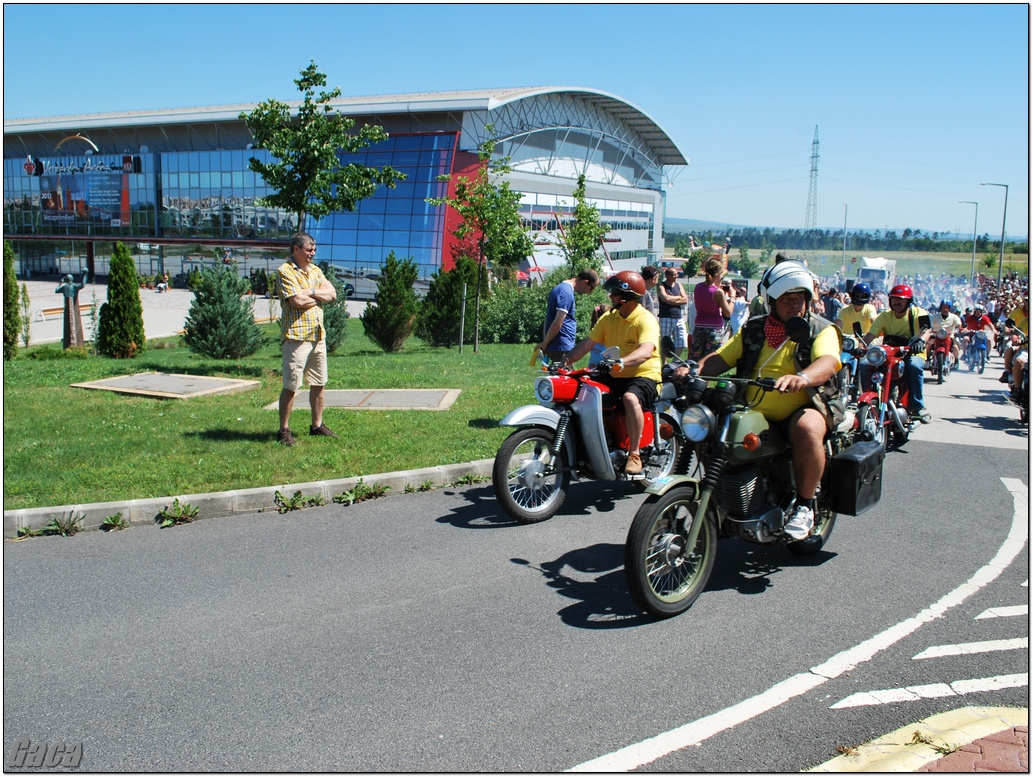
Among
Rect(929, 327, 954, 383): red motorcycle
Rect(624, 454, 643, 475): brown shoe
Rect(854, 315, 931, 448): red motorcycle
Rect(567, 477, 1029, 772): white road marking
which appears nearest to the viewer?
Rect(567, 477, 1029, 772): white road marking

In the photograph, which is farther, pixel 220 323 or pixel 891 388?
pixel 220 323

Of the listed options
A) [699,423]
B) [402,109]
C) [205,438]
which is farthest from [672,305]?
[402,109]

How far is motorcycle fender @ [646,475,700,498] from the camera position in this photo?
4.54 m

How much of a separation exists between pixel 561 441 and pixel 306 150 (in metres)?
8.80

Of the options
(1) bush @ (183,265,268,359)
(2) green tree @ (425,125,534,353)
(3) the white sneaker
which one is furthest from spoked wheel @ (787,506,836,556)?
(2) green tree @ (425,125,534,353)

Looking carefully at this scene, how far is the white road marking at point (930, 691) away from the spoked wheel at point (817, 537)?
5.18 ft

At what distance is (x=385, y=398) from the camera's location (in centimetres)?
1098

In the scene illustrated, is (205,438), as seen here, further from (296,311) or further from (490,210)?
(490,210)

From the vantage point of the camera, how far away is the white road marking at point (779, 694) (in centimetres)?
335

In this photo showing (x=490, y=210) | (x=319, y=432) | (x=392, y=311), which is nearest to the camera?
(x=319, y=432)

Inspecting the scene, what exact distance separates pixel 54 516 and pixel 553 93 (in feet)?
219

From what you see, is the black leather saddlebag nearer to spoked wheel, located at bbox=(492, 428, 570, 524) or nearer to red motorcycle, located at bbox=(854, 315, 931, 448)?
spoked wheel, located at bbox=(492, 428, 570, 524)

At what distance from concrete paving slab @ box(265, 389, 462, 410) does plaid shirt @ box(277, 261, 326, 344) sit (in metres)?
1.89

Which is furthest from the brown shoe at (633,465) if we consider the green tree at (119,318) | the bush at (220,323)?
the green tree at (119,318)
